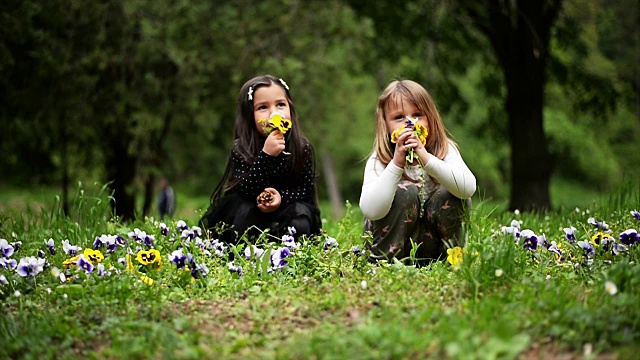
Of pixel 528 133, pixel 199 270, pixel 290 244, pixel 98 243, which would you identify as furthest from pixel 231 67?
pixel 199 270

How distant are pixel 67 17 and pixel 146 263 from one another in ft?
19.5

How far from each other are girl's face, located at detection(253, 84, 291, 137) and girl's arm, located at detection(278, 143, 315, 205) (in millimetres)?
280

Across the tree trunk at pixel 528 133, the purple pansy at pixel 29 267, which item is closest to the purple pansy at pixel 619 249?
the purple pansy at pixel 29 267

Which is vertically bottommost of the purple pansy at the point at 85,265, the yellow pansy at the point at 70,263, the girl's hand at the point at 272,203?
the yellow pansy at the point at 70,263

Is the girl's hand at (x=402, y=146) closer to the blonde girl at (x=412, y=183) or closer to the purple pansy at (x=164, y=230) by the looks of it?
the blonde girl at (x=412, y=183)

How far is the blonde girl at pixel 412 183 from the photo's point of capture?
140 inches

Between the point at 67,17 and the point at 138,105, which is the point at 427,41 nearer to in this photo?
the point at 138,105

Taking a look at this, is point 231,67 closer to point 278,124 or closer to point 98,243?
point 278,124

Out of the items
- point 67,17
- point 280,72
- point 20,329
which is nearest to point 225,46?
point 280,72

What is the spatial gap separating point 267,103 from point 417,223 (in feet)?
4.25

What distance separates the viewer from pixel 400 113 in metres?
3.92

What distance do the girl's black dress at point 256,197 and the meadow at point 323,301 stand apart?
0.73ft

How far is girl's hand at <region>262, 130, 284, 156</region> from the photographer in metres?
4.11

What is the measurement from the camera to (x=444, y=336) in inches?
92.9
